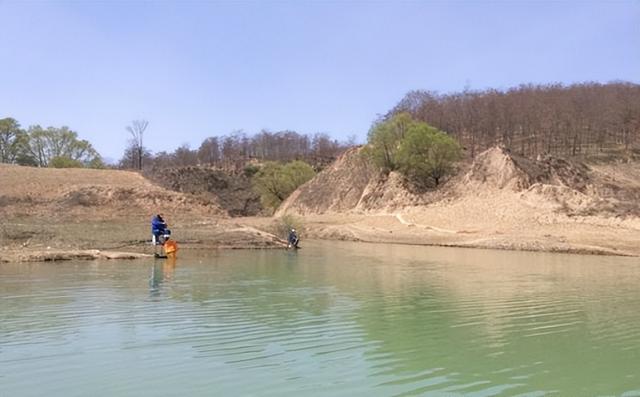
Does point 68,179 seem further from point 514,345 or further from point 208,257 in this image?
point 514,345

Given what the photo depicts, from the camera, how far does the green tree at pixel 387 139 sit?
7119 centimetres

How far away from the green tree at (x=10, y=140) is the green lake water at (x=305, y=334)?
94.8m

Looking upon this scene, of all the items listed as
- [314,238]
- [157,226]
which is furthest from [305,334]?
[314,238]

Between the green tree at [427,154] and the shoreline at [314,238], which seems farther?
the green tree at [427,154]

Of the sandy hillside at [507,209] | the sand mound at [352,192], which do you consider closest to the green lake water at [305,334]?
the sandy hillside at [507,209]

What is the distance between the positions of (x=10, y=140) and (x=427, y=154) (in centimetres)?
7594

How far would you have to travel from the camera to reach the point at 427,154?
6788cm

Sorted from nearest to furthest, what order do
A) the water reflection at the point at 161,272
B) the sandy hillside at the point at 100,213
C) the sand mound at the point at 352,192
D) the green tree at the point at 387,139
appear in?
the water reflection at the point at 161,272 < the sandy hillside at the point at 100,213 < the sand mound at the point at 352,192 < the green tree at the point at 387,139

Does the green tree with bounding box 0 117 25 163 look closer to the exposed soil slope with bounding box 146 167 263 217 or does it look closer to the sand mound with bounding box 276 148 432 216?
the exposed soil slope with bounding box 146 167 263 217

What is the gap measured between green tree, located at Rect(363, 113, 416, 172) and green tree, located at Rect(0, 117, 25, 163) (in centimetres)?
6664

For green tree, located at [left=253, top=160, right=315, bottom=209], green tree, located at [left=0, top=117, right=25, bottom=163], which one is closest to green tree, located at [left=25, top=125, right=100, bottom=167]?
green tree, located at [left=0, top=117, right=25, bottom=163]

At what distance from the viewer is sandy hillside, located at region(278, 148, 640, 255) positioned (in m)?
42.6

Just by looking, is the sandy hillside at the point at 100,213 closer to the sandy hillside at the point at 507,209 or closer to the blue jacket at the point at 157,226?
the blue jacket at the point at 157,226

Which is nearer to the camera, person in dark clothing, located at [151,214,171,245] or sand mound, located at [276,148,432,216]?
person in dark clothing, located at [151,214,171,245]
